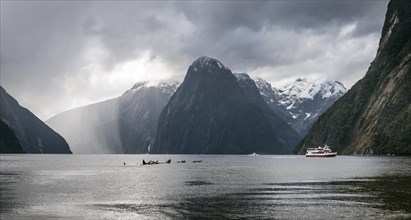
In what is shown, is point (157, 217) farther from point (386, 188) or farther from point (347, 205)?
point (386, 188)

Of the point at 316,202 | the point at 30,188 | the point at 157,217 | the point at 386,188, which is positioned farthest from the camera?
the point at 30,188

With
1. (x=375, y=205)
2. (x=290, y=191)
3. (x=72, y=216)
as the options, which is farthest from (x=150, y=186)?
(x=375, y=205)

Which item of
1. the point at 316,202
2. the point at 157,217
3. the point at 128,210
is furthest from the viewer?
the point at 316,202

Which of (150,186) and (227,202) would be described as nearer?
(227,202)

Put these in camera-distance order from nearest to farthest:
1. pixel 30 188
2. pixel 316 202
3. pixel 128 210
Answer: pixel 128 210 → pixel 316 202 → pixel 30 188

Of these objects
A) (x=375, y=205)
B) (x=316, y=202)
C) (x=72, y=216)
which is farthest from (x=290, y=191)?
(x=72, y=216)

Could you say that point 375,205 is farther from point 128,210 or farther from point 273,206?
point 128,210

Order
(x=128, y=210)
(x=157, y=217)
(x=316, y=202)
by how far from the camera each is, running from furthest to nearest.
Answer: (x=316, y=202)
(x=128, y=210)
(x=157, y=217)

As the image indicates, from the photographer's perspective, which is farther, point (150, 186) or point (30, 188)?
point (150, 186)
